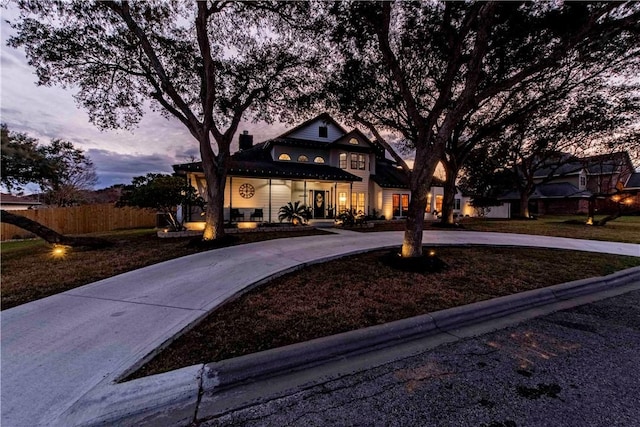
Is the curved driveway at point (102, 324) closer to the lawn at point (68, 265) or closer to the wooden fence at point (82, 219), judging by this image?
the lawn at point (68, 265)

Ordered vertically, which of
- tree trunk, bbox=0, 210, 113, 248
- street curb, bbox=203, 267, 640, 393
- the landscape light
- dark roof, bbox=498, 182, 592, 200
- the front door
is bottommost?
street curb, bbox=203, 267, 640, 393

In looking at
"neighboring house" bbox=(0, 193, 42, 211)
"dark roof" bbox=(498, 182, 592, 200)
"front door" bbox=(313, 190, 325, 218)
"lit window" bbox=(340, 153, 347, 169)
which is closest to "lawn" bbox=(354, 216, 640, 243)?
"front door" bbox=(313, 190, 325, 218)

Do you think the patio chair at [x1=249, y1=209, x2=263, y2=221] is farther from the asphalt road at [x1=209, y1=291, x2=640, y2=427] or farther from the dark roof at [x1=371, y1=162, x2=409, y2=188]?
the asphalt road at [x1=209, y1=291, x2=640, y2=427]

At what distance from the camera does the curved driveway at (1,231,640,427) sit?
2.23 meters

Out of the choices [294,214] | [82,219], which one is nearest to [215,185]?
[294,214]

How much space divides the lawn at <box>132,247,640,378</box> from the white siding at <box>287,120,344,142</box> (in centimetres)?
1283

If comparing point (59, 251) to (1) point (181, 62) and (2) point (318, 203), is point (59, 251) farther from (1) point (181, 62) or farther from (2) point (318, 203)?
(2) point (318, 203)

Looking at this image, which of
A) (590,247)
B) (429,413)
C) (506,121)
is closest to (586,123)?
(506,121)

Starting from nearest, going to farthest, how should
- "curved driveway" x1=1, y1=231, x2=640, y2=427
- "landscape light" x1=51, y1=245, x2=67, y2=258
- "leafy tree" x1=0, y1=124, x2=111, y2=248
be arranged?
1. "curved driveway" x1=1, y1=231, x2=640, y2=427
2. "leafy tree" x1=0, y1=124, x2=111, y2=248
3. "landscape light" x1=51, y1=245, x2=67, y2=258

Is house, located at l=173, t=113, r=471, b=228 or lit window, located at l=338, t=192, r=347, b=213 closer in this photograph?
house, located at l=173, t=113, r=471, b=228

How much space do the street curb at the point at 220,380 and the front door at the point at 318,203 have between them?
46.2 ft

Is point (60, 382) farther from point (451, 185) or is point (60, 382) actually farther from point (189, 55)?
point (451, 185)

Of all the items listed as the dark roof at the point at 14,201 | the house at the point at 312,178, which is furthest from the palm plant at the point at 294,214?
the dark roof at the point at 14,201

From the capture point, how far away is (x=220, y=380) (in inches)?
91.9
